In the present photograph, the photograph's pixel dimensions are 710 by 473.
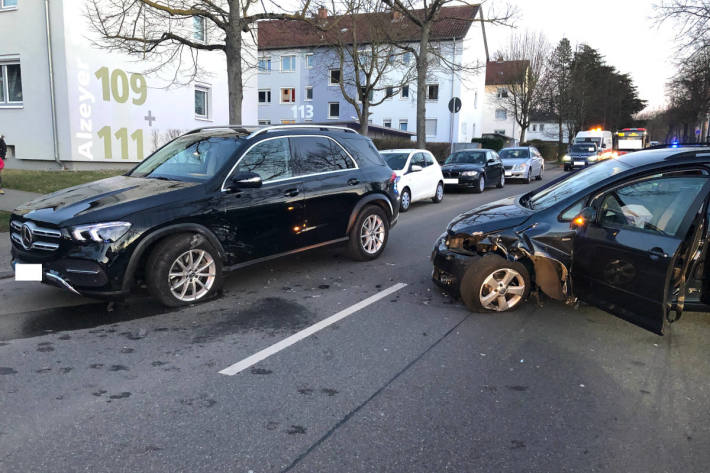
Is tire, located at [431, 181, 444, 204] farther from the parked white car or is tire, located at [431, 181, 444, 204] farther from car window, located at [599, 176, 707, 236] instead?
car window, located at [599, 176, 707, 236]

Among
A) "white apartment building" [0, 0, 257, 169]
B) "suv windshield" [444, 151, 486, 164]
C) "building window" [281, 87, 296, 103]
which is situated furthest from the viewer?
"building window" [281, 87, 296, 103]

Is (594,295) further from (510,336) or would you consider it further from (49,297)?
(49,297)

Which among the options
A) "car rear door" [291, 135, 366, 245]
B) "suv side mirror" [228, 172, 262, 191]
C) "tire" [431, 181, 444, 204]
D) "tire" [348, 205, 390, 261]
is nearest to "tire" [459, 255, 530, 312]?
"car rear door" [291, 135, 366, 245]

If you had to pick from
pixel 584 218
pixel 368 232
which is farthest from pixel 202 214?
pixel 584 218

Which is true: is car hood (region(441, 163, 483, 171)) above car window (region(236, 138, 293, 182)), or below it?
below

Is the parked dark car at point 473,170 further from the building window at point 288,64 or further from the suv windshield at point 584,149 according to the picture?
the building window at point 288,64

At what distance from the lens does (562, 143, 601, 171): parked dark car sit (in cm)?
3070

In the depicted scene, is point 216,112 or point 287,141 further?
→ point 216,112

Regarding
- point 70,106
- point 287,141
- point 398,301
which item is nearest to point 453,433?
point 398,301

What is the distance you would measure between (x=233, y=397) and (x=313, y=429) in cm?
68

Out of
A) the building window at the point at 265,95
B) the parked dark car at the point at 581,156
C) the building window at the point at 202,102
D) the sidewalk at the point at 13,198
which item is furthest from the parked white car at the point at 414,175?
the building window at the point at 265,95

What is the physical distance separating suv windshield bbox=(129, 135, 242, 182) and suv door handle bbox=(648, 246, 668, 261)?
13.7ft

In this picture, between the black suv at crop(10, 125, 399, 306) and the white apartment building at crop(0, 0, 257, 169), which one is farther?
the white apartment building at crop(0, 0, 257, 169)

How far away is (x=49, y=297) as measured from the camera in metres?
5.48
